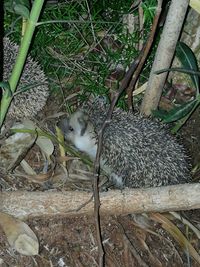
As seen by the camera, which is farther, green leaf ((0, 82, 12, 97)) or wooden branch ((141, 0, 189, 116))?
wooden branch ((141, 0, 189, 116))

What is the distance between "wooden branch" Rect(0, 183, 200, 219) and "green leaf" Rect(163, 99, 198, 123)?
0.57 metres

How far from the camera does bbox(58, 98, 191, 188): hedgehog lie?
3.31 metres

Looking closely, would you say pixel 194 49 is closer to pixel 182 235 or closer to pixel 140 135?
pixel 140 135

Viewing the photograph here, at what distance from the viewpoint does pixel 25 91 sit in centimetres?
335

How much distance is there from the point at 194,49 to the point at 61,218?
1.85 metres

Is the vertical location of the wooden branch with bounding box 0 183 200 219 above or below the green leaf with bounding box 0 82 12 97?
below

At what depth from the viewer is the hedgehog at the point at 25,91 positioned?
3.29 m

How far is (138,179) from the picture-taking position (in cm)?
334

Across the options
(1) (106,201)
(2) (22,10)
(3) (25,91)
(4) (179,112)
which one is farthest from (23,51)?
(4) (179,112)

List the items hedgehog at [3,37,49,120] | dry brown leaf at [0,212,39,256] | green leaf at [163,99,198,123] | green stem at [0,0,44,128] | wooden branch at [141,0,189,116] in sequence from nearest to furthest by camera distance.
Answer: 1. green stem at [0,0,44,128]
2. dry brown leaf at [0,212,39,256]
3. wooden branch at [141,0,189,116]
4. hedgehog at [3,37,49,120]
5. green leaf at [163,99,198,123]

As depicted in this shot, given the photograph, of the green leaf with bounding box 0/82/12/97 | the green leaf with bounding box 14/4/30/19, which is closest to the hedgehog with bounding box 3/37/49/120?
the green leaf with bounding box 0/82/12/97

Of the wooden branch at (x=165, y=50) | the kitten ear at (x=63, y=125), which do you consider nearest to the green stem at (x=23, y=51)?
the kitten ear at (x=63, y=125)

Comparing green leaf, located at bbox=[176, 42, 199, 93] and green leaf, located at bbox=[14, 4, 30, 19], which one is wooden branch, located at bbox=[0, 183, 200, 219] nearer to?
green leaf, located at bbox=[176, 42, 199, 93]

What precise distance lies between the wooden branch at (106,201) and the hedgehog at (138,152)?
21cm
